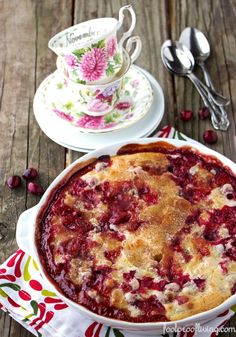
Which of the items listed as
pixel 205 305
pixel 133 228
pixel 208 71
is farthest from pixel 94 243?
pixel 208 71

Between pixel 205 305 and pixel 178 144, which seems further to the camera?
pixel 178 144

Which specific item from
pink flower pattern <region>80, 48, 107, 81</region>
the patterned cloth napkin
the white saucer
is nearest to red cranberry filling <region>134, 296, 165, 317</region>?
the patterned cloth napkin

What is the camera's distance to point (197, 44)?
3025mm

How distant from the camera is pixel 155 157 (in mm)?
2316

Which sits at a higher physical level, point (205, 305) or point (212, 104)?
point (212, 104)

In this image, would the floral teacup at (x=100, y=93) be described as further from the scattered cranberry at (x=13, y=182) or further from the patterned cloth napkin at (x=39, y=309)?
the patterned cloth napkin at (x=39, y=309)

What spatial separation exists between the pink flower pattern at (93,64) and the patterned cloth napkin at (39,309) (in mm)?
796

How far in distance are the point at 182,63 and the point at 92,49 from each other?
0.55 m

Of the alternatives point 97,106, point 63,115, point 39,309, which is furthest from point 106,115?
point 39,309

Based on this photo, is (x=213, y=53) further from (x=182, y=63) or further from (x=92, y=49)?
(x=92, y=49)

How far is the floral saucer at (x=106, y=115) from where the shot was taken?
2.68 metres

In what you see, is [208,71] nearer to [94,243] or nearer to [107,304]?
[94,243]

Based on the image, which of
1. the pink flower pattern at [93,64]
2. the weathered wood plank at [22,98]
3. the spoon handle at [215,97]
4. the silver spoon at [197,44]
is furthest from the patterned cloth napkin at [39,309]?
the silver spoon at [197,44]

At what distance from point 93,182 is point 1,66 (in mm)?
1040
